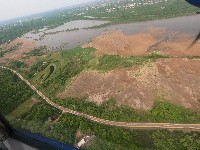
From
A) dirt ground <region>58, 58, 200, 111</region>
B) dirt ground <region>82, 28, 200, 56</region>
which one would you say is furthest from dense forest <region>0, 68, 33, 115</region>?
dirt ground <region>82, 28, 200, 56</region>

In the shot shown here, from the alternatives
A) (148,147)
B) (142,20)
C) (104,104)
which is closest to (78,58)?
(104,104)

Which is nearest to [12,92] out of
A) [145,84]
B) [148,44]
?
[145,84]

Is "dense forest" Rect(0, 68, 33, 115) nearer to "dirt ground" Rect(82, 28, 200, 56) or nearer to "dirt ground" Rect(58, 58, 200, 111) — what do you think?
"dirt ground" Rect(58, 58, 200, 111)

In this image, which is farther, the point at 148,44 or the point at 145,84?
the point at 148,44

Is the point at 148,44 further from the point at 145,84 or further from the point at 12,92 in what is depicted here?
the point at 12,92

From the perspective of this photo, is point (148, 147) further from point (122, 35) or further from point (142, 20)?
point (142, 20)

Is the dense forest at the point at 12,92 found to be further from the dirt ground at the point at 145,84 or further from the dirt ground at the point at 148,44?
the dirt ground at the point at 148,44

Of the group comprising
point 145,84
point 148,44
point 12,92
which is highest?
point 145,84
